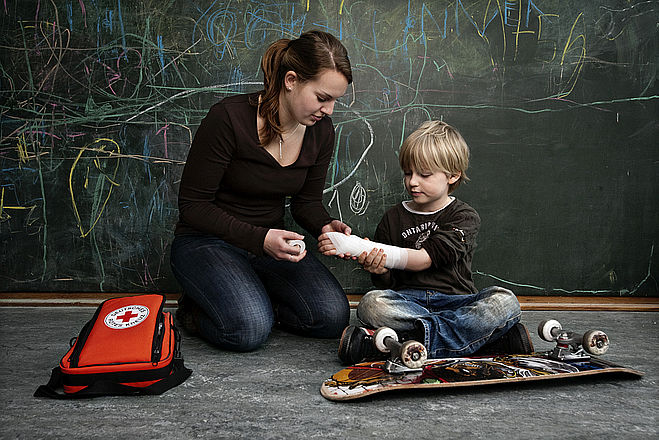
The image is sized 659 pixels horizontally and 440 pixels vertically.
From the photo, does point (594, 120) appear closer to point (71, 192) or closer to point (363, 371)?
point (363, 371)

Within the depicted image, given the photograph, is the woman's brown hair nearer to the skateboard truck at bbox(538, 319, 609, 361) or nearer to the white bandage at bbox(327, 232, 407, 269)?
the white bandage at bbox(327, 232, 407, 269)

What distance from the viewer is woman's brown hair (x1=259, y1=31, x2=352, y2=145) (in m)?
1.88

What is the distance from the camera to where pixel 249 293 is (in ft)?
6.48

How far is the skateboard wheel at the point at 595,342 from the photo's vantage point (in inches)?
68.9

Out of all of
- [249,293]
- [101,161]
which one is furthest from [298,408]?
[101,161]

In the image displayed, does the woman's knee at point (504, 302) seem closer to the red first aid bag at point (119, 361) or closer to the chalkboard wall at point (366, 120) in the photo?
the chalkboard wall at point (366, 120)

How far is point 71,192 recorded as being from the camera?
265cm

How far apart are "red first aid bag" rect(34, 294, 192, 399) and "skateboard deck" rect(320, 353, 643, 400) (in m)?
0.43

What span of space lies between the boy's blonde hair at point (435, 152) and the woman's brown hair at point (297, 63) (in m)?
0.32

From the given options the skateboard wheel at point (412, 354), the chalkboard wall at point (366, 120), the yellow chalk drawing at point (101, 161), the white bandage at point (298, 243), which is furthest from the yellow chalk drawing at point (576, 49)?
the yellow chalk drawing at point (101, 161)

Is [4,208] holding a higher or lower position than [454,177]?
lower

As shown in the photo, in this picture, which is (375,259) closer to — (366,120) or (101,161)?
(366,120)

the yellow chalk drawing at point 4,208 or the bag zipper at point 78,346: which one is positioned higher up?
the yellow chalk drawing at point 4,208

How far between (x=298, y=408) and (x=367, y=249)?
0.62 m
